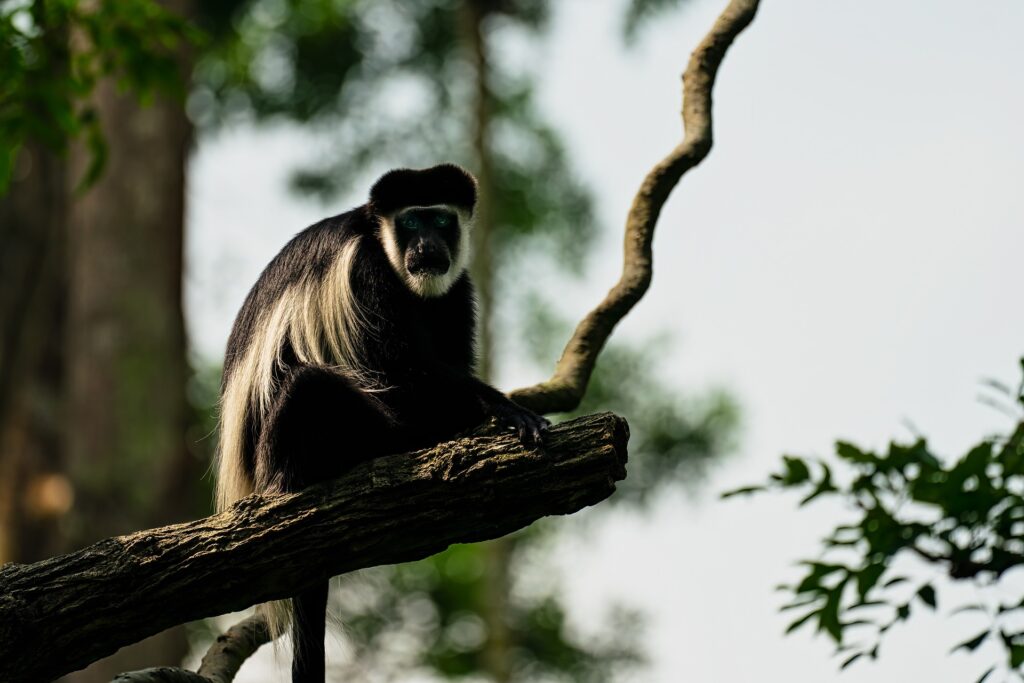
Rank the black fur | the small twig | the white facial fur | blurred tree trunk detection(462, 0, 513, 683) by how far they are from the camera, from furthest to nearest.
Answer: blurred tree trunk detection(462, 0, 513, 683) → the black fur → the white facial fur → the small twig

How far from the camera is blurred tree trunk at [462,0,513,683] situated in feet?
33.0

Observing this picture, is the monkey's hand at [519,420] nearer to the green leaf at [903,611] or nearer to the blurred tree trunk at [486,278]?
the green leaf at [903,611]

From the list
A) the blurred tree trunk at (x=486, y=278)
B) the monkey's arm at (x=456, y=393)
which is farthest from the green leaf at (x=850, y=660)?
the blurred tree trunk at (x=486, y=278)

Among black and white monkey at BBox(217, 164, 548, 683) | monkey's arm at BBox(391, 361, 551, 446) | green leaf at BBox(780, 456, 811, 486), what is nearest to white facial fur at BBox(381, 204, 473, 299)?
black and white monkey at BBox(217, 164, 548, 683)

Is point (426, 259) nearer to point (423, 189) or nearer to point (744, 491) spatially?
point (423, 189)

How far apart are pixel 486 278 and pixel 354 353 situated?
26.1ft

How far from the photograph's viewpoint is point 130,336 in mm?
8172

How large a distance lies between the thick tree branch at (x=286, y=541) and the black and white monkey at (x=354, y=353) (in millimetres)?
171

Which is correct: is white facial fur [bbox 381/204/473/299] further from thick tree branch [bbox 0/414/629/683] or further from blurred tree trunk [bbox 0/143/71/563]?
blurred tree trunk [bbox 0/143/71/563]

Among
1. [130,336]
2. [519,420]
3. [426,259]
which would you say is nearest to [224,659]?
[519,420]

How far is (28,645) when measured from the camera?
2.30m

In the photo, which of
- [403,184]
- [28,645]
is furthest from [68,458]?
[28,645]

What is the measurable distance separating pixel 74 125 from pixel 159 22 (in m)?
0.58

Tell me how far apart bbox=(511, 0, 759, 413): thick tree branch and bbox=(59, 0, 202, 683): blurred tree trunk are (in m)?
4.94
